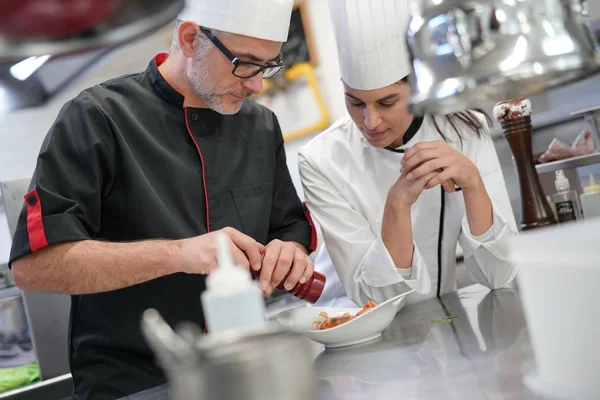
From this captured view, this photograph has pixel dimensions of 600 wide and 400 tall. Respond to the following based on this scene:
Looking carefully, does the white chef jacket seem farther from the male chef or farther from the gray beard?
the gray beard

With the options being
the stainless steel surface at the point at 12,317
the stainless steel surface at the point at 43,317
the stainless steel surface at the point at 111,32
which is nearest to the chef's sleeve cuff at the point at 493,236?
the stainless steel surface at the point at 111,32

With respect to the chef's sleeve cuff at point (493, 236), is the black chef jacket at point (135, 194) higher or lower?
higher

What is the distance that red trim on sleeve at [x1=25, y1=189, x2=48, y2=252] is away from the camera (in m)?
1.35

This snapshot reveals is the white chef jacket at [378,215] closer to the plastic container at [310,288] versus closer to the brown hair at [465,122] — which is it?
Result: the brown hair at [465,122]

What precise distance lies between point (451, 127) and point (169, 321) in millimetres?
1037

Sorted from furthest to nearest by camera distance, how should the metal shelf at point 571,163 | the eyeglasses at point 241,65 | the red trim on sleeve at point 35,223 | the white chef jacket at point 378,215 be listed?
the metal shelf at point 571,163, the white chef jacket at point 378,215, the eyeglasses at point 241,65, the red trim on sleeve at point 35,223

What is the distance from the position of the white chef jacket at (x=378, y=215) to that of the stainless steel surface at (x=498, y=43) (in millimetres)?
1060

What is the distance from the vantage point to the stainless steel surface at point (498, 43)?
62cm

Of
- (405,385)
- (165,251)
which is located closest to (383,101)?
(165,251)

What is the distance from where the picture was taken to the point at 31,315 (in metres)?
2.33

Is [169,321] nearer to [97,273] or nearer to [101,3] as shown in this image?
[97,273]

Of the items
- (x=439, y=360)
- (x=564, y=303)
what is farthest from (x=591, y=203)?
(x=564, y=303)

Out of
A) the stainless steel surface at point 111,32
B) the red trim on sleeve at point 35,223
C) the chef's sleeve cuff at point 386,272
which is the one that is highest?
the stainless steel surface at point 111,32

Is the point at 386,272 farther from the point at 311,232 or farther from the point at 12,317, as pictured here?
the point at 12,317
